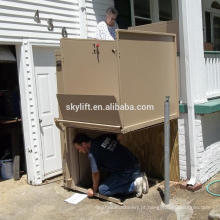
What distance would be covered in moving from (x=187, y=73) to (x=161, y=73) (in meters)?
0.45

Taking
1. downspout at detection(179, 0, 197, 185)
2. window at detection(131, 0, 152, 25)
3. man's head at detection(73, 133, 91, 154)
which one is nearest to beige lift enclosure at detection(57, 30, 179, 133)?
downspout at detection(179, 0, 197, 185)

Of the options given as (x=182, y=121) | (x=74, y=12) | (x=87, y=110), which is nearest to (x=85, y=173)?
(x=87, y=110)

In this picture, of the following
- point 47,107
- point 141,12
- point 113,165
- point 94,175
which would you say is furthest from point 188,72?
point 141,12

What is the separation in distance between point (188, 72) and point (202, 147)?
47.3 inches

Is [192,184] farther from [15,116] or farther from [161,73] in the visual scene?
[15,116]

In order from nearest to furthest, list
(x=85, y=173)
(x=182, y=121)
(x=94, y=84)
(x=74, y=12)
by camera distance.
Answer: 1. (x=94, y=84)
2. (x=182, y=121)
3. (x=85, y=173)
4. (x=74, y=12)

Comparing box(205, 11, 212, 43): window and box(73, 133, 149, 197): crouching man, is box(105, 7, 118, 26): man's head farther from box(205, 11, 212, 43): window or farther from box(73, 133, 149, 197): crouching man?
box(205, 11, 212, 43): window

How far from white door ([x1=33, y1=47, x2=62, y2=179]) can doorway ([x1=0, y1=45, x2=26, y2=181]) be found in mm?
471

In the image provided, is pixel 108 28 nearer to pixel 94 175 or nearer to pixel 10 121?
pixel 10 121

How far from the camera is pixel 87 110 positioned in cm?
457

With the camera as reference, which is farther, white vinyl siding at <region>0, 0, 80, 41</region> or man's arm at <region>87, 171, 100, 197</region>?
white vinyl siding at <region>0, 0, 80, 41</region>

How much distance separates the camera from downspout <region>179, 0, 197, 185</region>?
497 cm

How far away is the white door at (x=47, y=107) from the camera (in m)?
5.73

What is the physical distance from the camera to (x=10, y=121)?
6.10 metres
